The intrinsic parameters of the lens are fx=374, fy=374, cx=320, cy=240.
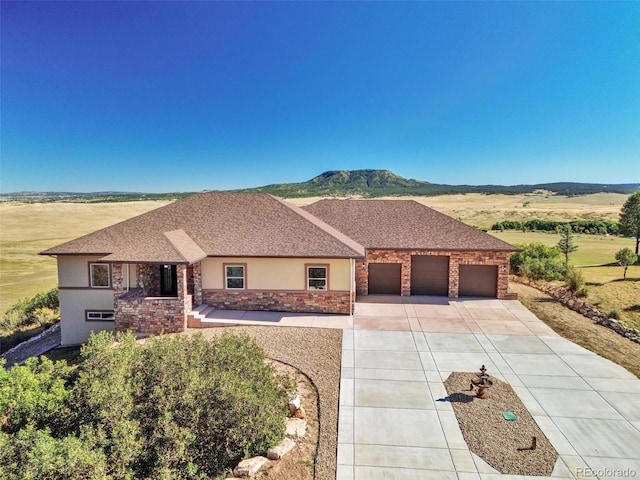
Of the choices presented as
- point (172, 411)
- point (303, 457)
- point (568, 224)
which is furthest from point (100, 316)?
point (568, 224)

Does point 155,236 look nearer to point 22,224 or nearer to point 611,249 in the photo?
point 611,249

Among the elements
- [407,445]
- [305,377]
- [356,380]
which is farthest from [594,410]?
[305,377]

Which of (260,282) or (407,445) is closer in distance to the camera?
(407,445)

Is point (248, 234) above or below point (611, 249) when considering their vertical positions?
above

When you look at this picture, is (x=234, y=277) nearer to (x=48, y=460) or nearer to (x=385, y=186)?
(x=48, y=460)

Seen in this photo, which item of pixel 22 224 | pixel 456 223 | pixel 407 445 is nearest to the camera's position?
pixel 407 445

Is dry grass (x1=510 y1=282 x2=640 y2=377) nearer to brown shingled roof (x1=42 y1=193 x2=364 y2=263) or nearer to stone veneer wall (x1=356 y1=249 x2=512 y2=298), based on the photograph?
stone veneer wall (x1=356 y1=249 x2=512 y2=298)

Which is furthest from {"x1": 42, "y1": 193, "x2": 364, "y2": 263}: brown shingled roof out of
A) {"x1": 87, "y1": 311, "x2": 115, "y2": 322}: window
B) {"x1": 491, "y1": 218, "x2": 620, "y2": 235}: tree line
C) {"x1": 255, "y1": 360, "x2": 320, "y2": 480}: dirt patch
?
{"x1": 491, "y1": 218, "x2": 620, "y2": 235}: tree line
